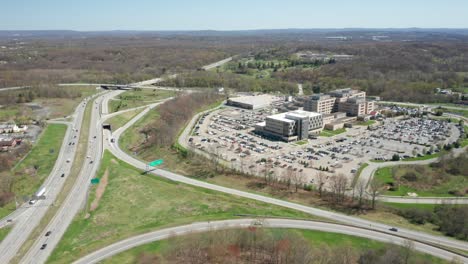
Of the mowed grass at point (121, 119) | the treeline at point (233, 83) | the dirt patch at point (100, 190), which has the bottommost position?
the dirt patch at point (100, 190)

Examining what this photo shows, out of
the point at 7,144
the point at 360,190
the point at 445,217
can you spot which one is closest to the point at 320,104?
the point at 360,190

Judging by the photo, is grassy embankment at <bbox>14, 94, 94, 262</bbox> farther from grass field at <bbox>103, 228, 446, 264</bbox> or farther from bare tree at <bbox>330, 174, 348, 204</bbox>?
bare tree at <bbox>330, 174, 348, 204</bbox>

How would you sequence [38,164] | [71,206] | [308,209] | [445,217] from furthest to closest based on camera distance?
[38,164] < [71,206] < [308,209] < [445,217]

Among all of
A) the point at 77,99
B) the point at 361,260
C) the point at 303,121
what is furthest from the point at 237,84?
the point at 361,260

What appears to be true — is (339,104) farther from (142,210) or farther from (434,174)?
(142,210)

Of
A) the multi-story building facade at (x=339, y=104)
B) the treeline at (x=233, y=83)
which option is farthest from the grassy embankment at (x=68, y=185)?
the treeline at (x=233, y=83)

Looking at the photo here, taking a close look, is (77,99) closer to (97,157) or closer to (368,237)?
(97,157)

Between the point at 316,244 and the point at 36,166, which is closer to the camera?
the point at 316,244

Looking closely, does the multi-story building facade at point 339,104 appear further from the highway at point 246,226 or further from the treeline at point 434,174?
the highway at point 246,226
